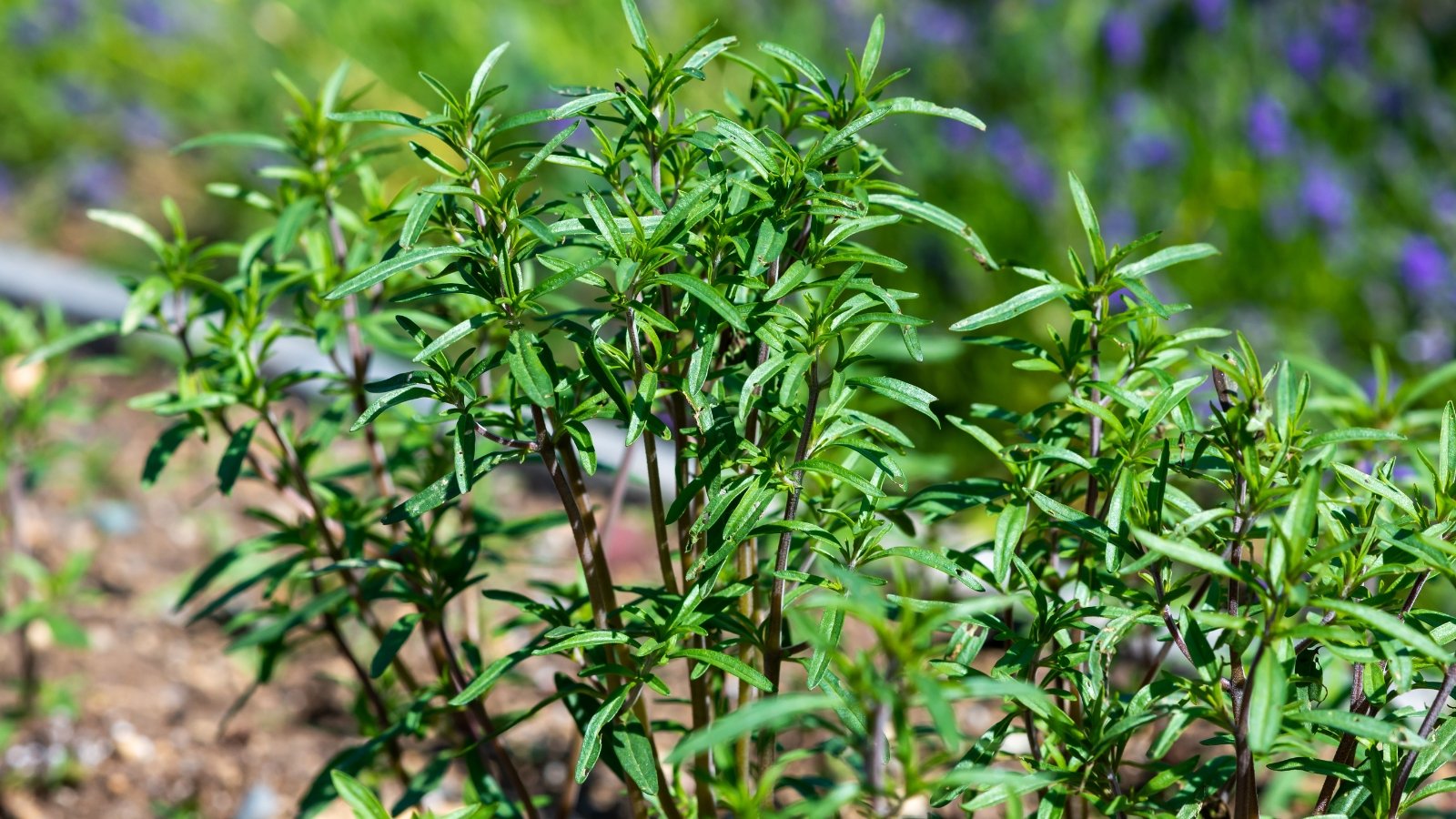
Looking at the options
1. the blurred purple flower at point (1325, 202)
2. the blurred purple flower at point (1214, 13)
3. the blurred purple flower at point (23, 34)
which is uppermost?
the blurred purple flower at point (23, 34)

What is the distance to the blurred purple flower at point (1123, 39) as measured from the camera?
Answer: 4.35 m

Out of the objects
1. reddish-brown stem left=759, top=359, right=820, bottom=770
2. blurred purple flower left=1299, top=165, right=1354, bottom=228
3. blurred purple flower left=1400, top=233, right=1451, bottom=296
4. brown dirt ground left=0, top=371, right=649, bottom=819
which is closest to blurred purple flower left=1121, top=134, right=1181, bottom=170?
blurred purple flower left=1299, top=165, right=1354, bottom=228

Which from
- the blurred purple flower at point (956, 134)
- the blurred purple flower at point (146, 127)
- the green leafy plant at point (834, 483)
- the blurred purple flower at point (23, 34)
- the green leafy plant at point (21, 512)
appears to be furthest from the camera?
the blurred purple flower at point (23, 34)

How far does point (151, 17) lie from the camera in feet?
18.4

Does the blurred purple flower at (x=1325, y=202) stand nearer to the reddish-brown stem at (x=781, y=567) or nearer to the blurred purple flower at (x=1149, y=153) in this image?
the blurred purple flower at (x=1149, y=153)

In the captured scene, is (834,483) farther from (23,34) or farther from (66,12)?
(66,12)

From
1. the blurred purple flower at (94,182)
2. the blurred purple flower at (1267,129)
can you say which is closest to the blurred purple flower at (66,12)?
the blurred purple flower at (94,182)

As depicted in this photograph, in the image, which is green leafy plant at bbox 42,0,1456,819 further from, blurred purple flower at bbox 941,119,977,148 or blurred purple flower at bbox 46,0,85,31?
blurred purple flower at bbox 46,0,85,31

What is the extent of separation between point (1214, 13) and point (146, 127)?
167 inches

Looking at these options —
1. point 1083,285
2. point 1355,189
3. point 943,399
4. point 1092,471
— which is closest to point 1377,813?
point 1092,471

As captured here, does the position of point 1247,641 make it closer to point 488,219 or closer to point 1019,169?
point 488,219

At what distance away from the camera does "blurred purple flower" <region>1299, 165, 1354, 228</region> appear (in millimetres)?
3754

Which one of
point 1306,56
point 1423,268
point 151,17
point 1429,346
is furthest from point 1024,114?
point 151,17

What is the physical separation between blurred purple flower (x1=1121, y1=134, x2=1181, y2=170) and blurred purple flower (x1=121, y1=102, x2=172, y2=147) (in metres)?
3.79
